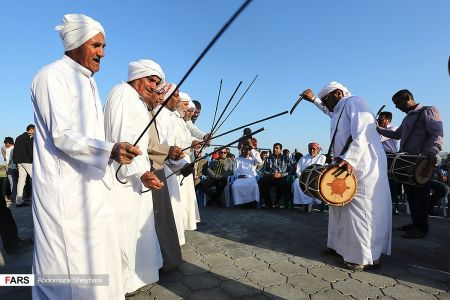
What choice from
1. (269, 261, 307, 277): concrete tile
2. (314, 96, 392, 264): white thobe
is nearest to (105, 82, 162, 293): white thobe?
(269, 261, 307, 277): concrete tile

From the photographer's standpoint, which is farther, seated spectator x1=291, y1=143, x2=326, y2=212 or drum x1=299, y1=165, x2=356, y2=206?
seated spectator x1=291, y1=143, x2=326, y2=212

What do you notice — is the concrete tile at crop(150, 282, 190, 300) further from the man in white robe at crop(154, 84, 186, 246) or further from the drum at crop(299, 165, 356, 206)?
the drum at crop(299, 165, 356, 206)

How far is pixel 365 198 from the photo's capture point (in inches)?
128

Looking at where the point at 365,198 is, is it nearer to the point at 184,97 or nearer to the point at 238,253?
the point at 238,253

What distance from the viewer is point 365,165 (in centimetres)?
331

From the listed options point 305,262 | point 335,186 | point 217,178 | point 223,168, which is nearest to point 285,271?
→ point 305,262

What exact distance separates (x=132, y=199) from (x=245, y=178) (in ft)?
20.7

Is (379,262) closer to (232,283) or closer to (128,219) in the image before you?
(232,283)

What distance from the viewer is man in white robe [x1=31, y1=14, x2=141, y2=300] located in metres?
1.82

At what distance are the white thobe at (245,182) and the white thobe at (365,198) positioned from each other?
5113 millimetres

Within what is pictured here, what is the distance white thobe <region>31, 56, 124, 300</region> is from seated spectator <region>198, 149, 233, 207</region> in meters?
7.26

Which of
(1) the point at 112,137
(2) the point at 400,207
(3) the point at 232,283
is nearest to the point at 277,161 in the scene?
(2) the point at 400,207

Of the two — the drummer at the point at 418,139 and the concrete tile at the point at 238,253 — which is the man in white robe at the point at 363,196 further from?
the drummer at the point at 418,139

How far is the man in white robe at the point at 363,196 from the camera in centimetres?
322
